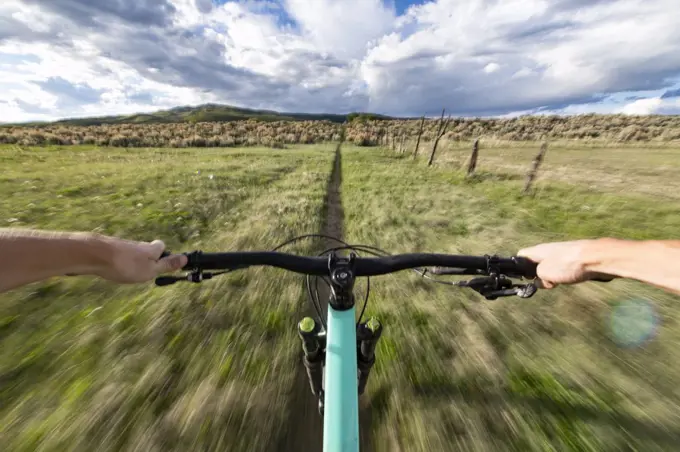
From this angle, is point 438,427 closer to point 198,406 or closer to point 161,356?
point 198,406

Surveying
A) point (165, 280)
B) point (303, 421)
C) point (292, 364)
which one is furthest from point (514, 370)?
point (165, 280)

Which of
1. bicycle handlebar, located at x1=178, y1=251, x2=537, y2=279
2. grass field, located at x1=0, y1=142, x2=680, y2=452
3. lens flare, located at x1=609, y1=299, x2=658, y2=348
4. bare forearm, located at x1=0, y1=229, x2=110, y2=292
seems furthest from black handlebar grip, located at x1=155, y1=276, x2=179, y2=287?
lens flare, located at x1=609, y1=299, x2=658, y2=348

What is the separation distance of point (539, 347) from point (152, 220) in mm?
8745

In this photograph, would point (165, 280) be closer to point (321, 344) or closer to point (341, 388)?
point (321, 344)

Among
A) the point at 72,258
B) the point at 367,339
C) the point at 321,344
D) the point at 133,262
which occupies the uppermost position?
the point at 72,258

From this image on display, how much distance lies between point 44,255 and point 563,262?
272 centimetres

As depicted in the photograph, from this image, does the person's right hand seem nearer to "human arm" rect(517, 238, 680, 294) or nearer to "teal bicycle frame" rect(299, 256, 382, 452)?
"human arm" rect(517, 238, 680, 294)

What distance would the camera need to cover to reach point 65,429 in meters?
2.61

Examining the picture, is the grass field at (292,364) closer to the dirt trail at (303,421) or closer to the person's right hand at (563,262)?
the dirt trail at (303,421)

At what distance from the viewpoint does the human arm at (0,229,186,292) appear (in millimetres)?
1311

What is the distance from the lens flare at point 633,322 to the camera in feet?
13.2

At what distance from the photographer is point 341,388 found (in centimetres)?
153

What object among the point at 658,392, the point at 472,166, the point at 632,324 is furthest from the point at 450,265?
the point at 472,166

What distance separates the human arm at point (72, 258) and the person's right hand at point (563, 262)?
90.9 inches
